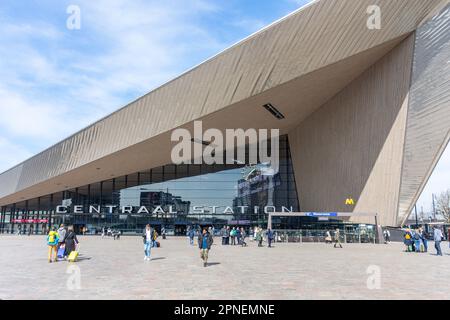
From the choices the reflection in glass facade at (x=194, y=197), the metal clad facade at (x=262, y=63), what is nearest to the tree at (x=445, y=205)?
the reflection in glass facade at (x=194, y=197)

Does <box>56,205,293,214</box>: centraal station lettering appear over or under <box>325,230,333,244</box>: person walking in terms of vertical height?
over

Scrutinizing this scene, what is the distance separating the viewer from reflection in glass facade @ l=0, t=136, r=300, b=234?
118 ft

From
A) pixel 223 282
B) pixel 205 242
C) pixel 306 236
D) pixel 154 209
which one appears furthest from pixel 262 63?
pixel 154 209

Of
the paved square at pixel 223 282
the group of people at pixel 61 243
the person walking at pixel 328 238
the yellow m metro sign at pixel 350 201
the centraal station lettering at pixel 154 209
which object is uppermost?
the yellow m metro sign at pixel 350 201

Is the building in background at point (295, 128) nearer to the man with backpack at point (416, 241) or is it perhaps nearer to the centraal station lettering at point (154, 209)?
the centraal station lettering at point (154, 209)

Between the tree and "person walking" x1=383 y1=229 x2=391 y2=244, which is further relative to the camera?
the tree

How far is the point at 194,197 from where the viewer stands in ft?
119

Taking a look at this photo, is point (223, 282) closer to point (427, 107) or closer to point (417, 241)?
point (417, 241)

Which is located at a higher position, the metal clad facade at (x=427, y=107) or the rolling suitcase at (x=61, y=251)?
the metal clad facade at (x=427, y=107)

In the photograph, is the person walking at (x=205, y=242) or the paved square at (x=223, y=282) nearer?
the paved square at (x=223, y=282)

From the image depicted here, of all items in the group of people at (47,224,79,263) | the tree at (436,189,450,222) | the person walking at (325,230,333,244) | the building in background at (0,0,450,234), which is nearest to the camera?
the group of people at (47,224,79,263)

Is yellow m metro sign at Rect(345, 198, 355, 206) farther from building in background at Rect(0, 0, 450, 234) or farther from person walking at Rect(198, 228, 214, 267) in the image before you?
person walking at Rect(198, 228, 214, 267)

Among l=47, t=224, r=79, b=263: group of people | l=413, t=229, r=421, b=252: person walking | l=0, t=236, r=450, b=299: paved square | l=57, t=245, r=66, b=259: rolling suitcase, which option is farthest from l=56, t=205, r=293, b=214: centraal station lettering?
l=0, t=236, r=450, b=299: paved square

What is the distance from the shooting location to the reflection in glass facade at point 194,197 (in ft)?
118
